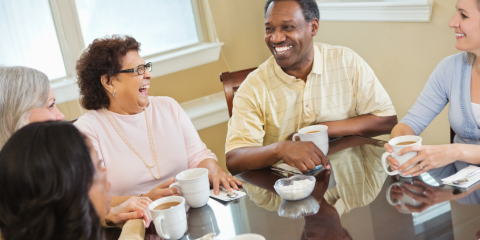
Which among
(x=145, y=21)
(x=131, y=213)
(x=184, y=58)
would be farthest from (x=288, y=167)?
(x=145, y=21)

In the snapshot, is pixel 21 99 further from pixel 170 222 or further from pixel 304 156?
pixel 304 156

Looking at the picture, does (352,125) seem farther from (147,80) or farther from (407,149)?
(147,80)

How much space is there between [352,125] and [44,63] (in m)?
2.18

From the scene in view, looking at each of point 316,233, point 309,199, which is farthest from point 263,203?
point 316,233

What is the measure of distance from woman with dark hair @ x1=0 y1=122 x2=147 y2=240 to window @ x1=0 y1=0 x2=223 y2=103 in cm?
223

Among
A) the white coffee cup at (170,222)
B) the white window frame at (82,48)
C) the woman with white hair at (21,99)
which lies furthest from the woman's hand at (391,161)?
the white window frame at (82,48)

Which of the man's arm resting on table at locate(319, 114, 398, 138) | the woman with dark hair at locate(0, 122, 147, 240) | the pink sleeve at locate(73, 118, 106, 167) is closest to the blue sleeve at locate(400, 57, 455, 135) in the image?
the man's arm resting on table at locate(319, 114, 398, 138)

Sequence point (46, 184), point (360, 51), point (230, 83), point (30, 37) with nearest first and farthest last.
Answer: point (46, 184)
point (230, 83)
point (360, 51)
point (30, 37)

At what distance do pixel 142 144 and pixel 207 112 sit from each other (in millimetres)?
1369

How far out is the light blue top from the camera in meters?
1.49

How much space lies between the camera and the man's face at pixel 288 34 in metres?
1.86

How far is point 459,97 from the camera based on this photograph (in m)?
1.51

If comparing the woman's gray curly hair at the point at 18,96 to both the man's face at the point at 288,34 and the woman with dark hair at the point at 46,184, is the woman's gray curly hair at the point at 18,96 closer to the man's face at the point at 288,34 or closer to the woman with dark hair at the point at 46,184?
the woman with dark hair at the point at 46,184

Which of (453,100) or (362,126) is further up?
(453,100)
